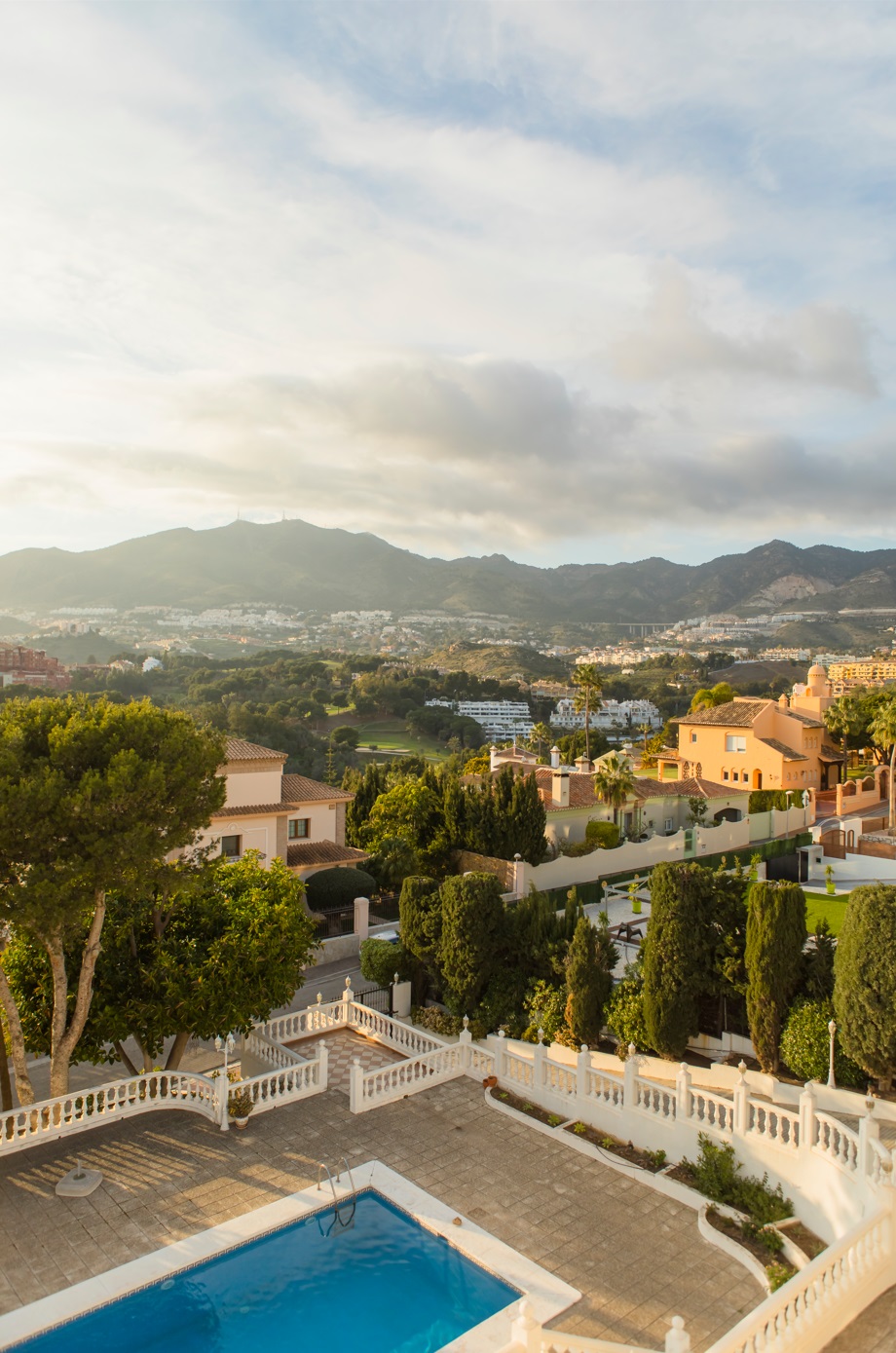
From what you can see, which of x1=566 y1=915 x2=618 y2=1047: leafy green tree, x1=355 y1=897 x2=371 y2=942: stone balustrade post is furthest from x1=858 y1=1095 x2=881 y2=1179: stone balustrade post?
x1=355 y1=897 x2=371 y2=942: stone balustrade post

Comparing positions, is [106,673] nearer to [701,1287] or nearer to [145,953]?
[145,953]

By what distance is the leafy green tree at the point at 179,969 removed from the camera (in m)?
14.5

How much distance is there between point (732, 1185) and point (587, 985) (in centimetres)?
499

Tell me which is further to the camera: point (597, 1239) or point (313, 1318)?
point (597, 1239)

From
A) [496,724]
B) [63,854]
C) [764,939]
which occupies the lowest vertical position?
[496,724]

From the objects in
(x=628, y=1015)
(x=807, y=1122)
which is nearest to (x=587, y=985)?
(x=628, y=1015)

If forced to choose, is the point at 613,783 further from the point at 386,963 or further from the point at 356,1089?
the point at 356,1089

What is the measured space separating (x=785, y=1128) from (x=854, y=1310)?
4.50m

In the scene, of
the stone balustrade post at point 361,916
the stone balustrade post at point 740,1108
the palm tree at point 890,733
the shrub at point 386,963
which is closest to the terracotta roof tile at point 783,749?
the palm tree at point 890,733

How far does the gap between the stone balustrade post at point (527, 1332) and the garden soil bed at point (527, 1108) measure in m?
6.05

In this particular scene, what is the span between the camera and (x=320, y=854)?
2848cm

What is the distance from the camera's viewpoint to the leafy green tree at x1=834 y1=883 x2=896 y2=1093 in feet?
41.0

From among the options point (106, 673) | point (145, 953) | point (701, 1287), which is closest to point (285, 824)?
point (145, 953)

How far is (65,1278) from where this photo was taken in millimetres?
9539
